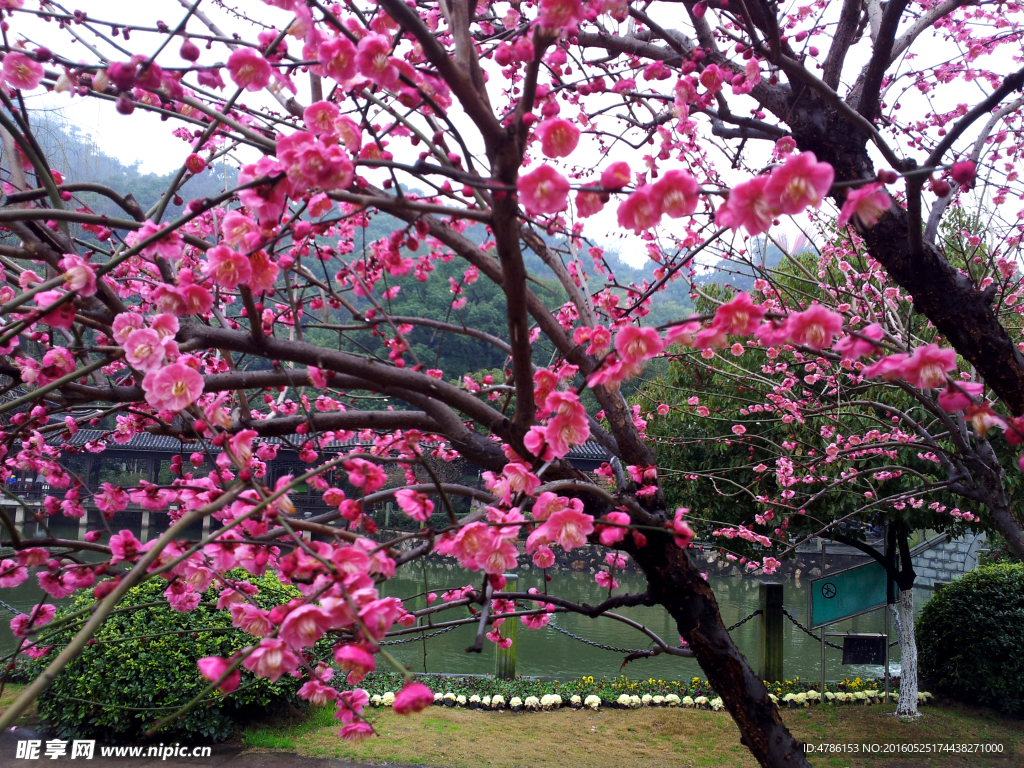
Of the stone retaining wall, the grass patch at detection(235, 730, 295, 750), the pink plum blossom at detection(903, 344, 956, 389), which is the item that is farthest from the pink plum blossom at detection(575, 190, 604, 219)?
the stone retaining wall

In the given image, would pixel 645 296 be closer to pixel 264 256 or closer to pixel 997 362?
pixel 264 256

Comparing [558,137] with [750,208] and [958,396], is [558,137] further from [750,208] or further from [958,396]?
[958,396]

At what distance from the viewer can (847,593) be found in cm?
579

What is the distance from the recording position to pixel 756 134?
10.0 ft

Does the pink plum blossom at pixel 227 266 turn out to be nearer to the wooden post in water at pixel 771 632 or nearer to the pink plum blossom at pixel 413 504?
the pink plum blossom at pixel 413 504

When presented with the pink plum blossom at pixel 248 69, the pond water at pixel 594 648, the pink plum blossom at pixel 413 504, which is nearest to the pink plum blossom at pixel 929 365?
the pink plum blossom at pixel 413 504

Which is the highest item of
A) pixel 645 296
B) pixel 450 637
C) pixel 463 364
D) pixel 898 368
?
pixel 463 364

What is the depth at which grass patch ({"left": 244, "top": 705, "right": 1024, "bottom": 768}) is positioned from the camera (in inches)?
168

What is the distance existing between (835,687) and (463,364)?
67.4ft

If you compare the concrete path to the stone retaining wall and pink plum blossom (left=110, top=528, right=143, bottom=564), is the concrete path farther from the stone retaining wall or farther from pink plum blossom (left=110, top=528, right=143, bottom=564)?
the stone retaining wall

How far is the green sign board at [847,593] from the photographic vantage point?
566 centimetres

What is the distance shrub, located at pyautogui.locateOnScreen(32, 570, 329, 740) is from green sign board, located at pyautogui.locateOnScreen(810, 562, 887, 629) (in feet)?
14.3

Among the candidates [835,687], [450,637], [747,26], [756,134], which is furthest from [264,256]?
[450,637]

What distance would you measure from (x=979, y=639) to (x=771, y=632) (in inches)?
66.6
